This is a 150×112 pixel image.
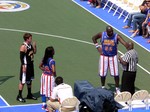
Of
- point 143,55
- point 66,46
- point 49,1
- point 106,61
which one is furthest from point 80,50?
point 49,1

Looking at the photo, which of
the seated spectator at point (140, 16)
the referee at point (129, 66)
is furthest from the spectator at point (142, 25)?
the referee at point (129, 66)

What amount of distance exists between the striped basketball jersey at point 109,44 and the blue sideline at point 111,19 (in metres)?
4.77

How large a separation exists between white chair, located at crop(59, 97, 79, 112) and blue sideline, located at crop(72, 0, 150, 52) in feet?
26.0

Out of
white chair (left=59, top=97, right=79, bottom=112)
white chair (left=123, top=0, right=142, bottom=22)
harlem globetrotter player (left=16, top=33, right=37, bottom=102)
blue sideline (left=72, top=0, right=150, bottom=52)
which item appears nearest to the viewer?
white chair (left=59, top=97, right=79, bottom=112)

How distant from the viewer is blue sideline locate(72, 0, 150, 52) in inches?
913

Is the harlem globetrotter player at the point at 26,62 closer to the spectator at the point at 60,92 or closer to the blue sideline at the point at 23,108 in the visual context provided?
the blue sideline at the point at 23,108

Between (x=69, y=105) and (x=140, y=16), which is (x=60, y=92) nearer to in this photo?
(x=69, y=105)

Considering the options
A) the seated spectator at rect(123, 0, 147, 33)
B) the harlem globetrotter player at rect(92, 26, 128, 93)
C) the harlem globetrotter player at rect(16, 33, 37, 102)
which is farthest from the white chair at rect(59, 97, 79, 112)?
the seated spectator at rect(123, 0, 147, 33)

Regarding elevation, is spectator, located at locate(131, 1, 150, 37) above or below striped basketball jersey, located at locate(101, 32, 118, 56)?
below

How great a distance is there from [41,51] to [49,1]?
7.07 m

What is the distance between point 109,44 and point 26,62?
241 centimetres

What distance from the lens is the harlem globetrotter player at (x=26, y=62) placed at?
55.6ft

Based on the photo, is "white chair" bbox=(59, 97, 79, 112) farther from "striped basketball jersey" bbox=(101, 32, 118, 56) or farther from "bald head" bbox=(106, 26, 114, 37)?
"bald head" bbox=(106, 26, 114, 37)

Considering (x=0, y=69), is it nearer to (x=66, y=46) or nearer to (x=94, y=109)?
(x=66, y=46)
